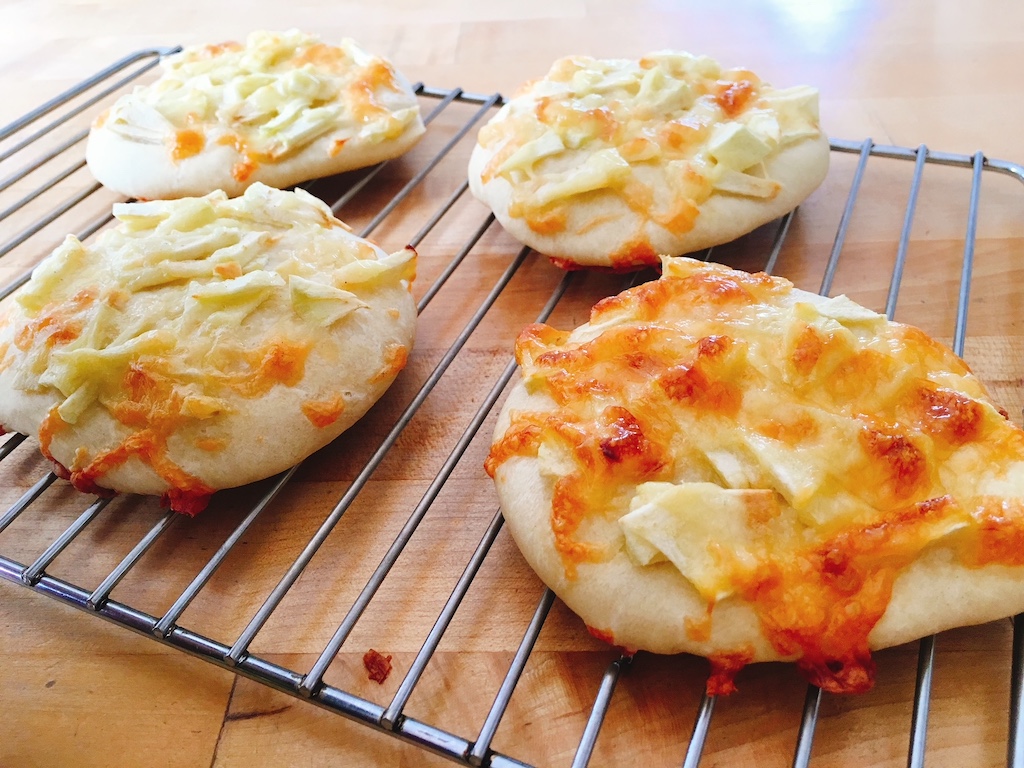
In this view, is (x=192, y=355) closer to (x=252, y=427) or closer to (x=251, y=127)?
(x=252, y=427)

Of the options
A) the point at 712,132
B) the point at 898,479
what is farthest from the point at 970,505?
the point at 712,132

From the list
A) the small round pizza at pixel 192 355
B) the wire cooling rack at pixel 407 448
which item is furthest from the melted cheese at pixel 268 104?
the small round pizza at pixel 192 355

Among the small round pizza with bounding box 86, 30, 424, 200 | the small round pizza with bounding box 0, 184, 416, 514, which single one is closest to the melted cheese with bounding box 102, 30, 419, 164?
the small round pizza with bounding box 86, 30, 424, 200

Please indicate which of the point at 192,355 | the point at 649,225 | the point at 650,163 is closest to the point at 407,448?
the point at 192,355

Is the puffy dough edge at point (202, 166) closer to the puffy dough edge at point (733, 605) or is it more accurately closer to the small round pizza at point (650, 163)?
the small round pizza at point (650, 163)

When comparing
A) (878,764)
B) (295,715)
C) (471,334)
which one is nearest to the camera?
(878,764)

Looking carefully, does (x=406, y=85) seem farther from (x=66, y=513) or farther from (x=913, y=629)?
(x=913, y=629)
